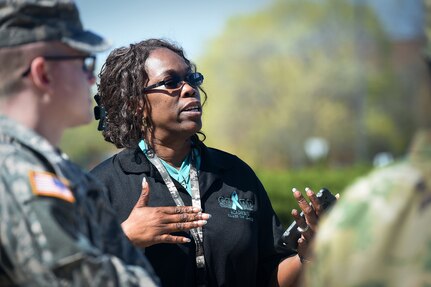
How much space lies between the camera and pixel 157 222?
4.21 m

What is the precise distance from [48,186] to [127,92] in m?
2.10

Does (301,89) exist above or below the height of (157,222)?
below

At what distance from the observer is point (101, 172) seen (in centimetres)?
475

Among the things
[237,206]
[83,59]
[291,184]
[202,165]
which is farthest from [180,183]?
[291,184]

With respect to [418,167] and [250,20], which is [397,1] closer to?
[250,20]

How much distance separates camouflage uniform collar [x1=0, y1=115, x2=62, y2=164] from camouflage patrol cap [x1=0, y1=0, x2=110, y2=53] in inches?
10.2

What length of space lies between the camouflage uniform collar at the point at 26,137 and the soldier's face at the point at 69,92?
14 cm

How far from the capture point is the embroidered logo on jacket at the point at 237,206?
15.5 feet

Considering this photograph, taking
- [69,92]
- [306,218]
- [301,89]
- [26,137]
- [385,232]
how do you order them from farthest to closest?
[301,89] < [306,218] < [69,92] < [26,137] < [385,232]

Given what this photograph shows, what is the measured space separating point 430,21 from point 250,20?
73.3m

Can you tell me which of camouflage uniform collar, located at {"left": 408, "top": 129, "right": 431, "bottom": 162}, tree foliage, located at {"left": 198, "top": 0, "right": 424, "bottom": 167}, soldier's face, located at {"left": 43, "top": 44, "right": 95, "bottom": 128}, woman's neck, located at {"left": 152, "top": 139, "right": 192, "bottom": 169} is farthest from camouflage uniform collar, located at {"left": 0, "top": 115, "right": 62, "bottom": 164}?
tree foliage, located at {"left": 198, "top": 0, "right": 424, "bottom": 167}

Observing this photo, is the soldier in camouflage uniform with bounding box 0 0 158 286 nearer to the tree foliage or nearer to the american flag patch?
the american flag patch

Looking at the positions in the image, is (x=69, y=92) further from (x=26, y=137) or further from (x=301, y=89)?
(x=301, y=89)

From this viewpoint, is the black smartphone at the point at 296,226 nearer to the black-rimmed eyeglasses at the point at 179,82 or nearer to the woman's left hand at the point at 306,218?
the woman's left hand at the point at 306,218
